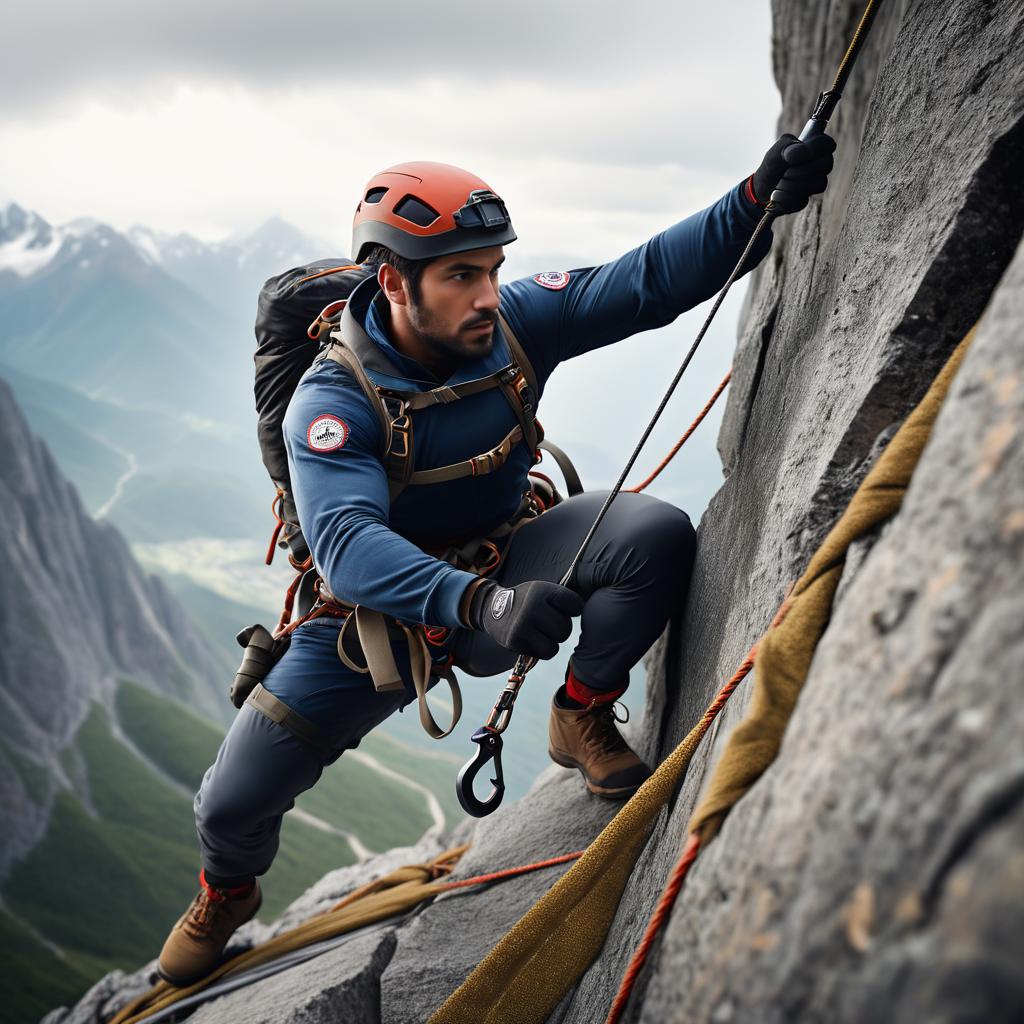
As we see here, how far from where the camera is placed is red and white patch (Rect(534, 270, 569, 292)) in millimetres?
6367

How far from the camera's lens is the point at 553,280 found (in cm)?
641

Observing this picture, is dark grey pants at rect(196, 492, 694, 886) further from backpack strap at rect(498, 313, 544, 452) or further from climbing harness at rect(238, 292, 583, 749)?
backpack strap at rect(498, 313, 544, 452)

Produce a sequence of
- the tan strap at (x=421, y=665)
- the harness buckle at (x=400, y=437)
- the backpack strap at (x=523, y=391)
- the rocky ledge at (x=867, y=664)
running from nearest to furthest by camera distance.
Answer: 1. the rocky ledge at (x=867, y=664)
2. the harness buckle at (x=400, y=437)
3. the tan strap at (x=421, y=665)
4. the backpack strap at (x=523, y=391)

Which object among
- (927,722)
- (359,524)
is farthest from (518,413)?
(927,722)

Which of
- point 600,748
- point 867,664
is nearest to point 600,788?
point 600,748

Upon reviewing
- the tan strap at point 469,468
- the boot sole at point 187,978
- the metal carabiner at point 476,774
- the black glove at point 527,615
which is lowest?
the boot sole at point 187,978

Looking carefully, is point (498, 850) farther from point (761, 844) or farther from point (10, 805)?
point (10, 805)

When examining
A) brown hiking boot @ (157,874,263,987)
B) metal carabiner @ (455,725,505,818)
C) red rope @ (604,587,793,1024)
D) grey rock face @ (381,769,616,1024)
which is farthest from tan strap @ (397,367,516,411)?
brown hiking boot @ (157,874,263,987)

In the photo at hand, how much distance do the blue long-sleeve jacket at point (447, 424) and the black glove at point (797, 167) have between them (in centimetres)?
34

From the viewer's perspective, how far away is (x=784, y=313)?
5.83 meters

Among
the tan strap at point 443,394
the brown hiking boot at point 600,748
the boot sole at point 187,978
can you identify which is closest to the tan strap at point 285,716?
the brown hiking boot at point 600,748

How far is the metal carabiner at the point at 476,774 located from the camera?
15.9 feet

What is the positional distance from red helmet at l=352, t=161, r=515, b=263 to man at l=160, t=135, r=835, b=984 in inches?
0.5

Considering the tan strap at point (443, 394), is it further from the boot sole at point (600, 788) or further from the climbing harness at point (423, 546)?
the boot sole at point (600, 788)
